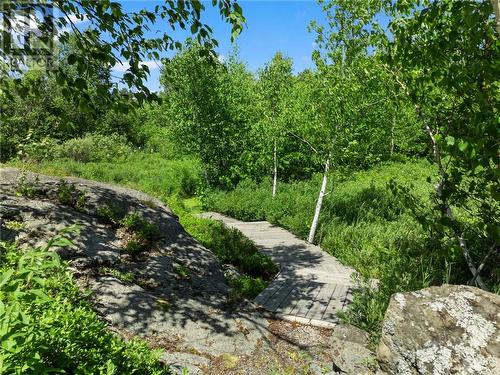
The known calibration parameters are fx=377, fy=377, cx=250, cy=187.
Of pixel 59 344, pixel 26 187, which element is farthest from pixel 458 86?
pixel 26 187

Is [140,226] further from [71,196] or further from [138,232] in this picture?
[71,196]

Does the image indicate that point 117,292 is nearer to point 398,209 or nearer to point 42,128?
point 398,209

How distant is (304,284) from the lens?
31.4 ft

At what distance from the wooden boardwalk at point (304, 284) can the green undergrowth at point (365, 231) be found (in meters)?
0.50

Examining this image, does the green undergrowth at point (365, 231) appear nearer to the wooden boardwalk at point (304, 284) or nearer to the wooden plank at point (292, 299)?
the wooden boardwalk at point (304, 284)

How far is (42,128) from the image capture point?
106 feet

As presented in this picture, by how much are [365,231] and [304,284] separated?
3.93m

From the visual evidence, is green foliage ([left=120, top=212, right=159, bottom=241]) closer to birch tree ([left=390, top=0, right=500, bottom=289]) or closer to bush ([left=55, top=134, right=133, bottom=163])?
birch tree ([left=390, top=0, right=500, bottom=289])

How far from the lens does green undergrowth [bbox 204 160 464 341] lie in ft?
23.1

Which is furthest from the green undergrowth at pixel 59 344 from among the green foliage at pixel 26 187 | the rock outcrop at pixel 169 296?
the green foliage at pixel 26 187

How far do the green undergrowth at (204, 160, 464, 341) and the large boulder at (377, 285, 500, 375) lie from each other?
955 mm

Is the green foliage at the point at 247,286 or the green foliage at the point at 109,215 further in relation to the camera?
the green foliage at the point at 109,215

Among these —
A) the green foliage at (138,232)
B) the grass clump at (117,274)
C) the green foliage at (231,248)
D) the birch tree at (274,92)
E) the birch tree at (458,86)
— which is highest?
the birch tree at (274,92)

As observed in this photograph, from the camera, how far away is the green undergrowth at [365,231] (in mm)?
7047
